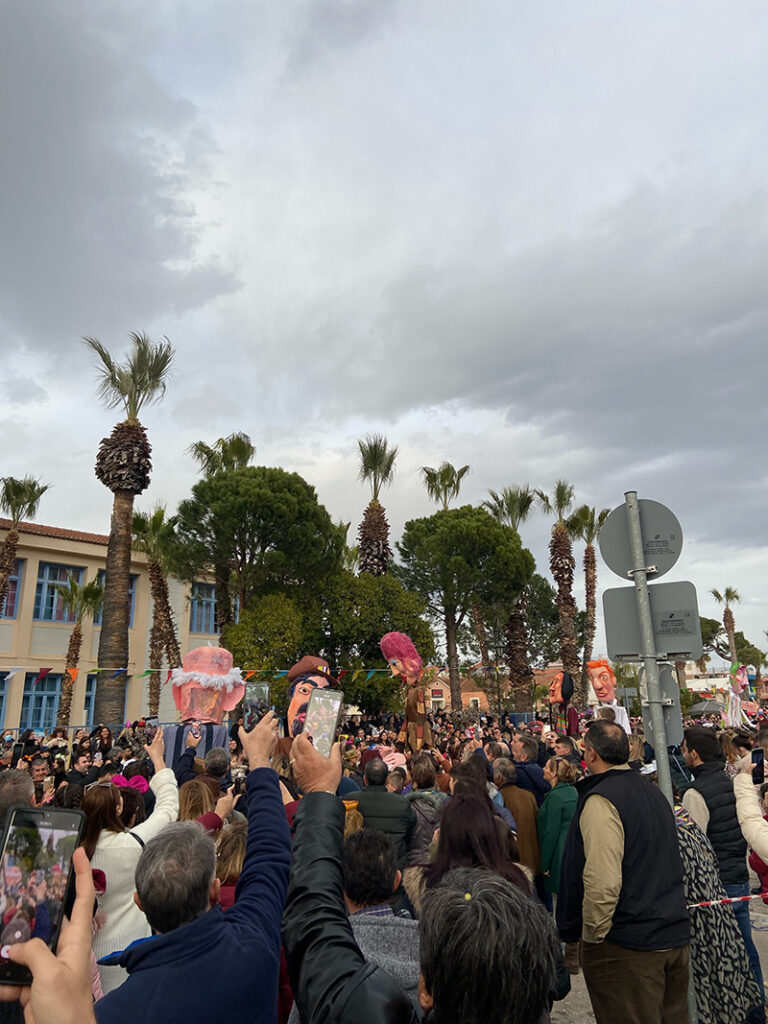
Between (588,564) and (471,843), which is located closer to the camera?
(471,843)

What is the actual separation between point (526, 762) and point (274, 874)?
466 centimetres

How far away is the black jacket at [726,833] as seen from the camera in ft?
14.9

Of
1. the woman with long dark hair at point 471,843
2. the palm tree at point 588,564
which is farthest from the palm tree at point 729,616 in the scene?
the woman with long dark hair at point 471,843

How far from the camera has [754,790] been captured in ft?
14.5

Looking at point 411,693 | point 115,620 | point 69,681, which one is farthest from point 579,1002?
point 69,681

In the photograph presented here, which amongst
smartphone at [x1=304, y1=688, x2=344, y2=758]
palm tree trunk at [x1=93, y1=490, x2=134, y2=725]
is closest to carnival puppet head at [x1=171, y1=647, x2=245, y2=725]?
smartphone at [x1=304, y1=688, x2=344, y2=758]

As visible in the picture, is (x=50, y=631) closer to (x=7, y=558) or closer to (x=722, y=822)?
(x=7, y=558)

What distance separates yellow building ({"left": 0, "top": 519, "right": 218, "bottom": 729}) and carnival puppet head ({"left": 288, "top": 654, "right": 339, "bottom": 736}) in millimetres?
20631

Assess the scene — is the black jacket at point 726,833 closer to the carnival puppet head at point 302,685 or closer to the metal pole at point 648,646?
the metal pole at point 648,646

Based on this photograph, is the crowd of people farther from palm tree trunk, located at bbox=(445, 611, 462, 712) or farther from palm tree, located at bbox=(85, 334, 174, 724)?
palm tree trunk, located at bbox=(445, 611, 462, 712)

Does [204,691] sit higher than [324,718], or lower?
higher

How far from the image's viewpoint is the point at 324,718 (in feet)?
8.33

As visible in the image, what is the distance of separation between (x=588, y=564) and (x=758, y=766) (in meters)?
33.2

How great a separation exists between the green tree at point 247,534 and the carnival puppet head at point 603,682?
47.9 ft
